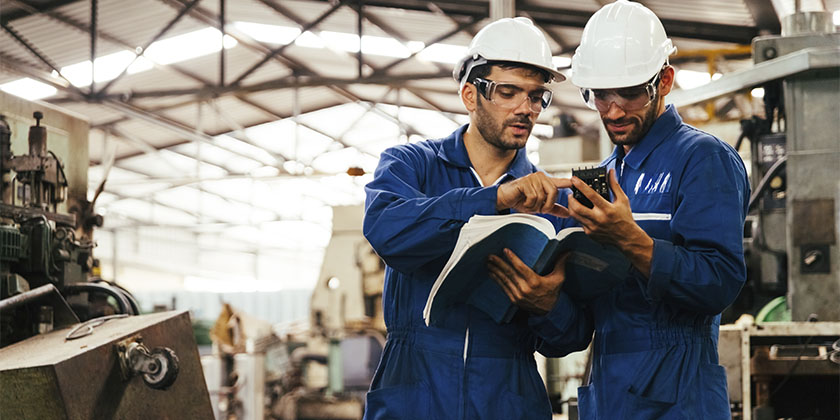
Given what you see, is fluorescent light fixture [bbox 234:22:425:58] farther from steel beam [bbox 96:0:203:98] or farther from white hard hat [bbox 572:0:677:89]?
white hard hat [bbox 572:0:677:89]

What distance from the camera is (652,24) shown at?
7.61ft

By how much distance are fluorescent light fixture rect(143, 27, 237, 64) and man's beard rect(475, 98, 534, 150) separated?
1038 centimetres

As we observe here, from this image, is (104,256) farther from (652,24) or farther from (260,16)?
(652,24)

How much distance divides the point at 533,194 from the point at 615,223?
19cm

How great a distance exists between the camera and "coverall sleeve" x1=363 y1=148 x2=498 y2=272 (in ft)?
6.77

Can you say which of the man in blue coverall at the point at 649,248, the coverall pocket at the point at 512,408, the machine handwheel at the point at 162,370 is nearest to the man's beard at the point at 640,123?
the man in blue coverall at the point at 649,248

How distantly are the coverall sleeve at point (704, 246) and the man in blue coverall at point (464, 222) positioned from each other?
0.28m

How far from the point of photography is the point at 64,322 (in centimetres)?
355

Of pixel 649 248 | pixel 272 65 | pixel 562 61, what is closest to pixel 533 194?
pixel 649 248

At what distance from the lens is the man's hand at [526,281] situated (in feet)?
6.75

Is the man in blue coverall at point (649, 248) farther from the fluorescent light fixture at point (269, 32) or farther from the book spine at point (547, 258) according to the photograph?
the fluorescent light fixture at point (269, 32)

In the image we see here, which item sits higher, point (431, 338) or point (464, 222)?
point (464, 222)

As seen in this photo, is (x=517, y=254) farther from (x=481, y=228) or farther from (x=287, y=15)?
(x=287, y=15)

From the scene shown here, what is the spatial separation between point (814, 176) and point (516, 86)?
2061 millimetres
